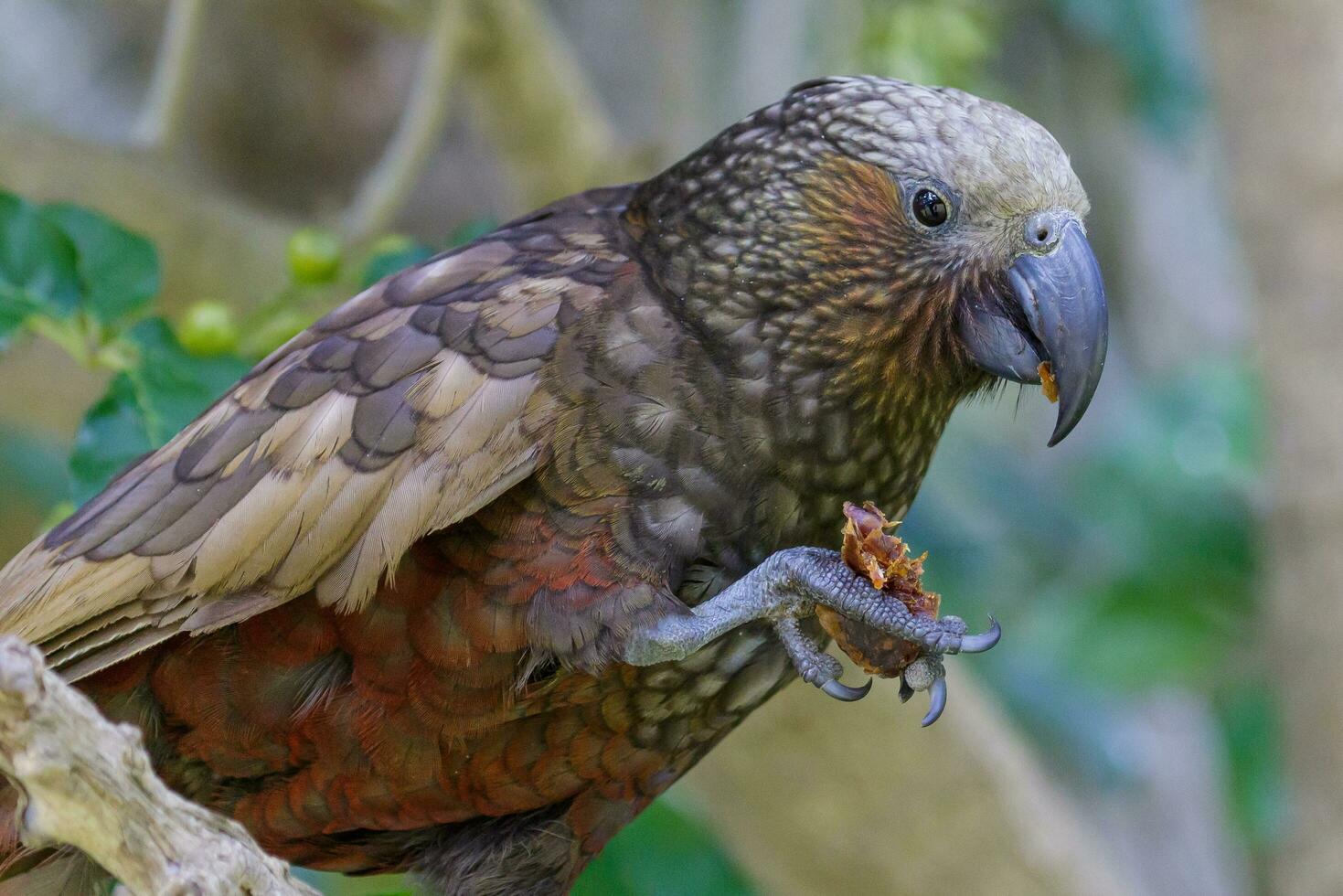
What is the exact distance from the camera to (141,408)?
1.75 m

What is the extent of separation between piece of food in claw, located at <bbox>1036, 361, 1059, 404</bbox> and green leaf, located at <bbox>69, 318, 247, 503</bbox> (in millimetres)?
951

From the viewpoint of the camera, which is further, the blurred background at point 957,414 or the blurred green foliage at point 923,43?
the blurred green foliage at point 923,43

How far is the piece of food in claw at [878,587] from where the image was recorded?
1.32 meters

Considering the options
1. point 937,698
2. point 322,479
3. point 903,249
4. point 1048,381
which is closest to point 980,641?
point 937,698

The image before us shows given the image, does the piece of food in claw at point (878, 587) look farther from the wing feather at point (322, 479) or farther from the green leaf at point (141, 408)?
the green leaf at point (141, 408)

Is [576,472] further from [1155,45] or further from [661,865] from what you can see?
[1155,45]

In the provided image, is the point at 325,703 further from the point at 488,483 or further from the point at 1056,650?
the point at 1056,650

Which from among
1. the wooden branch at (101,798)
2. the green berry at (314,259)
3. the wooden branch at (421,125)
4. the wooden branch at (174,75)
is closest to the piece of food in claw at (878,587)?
the wooden branch at (101,798)

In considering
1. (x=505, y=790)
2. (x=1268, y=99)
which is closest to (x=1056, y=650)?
(x=1268, y=99)

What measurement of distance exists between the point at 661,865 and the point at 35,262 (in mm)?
1184

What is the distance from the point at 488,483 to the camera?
1.43 m

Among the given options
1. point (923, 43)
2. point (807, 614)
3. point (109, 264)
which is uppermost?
point (109, 264)

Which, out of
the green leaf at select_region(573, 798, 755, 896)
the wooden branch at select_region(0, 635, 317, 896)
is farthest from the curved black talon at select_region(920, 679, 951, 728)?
the green leaf at select_region(573, 798, 755, 896)

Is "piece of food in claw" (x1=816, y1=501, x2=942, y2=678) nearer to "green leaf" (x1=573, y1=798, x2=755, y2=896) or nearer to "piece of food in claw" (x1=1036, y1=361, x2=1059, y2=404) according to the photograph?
"piece of food in claw" (x1=1036, y1=361, x2=1059, y2=404)
